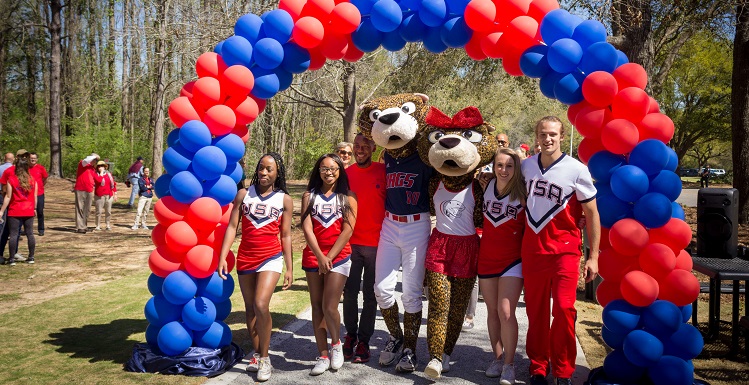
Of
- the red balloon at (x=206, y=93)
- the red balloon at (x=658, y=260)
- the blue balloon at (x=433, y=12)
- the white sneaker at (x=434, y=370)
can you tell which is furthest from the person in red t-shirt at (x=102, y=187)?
the red balloon at (x=658, y=260)

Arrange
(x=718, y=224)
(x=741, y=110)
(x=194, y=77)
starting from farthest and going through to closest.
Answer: (x=194, y=77)
(x=741, y=110)
(x=718, y=224)

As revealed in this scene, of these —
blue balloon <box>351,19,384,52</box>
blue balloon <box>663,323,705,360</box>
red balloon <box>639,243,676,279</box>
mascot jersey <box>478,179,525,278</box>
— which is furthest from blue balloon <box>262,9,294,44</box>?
blue balloon <box>663,323,705,360</box>

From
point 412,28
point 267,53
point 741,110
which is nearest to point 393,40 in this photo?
point 412,28

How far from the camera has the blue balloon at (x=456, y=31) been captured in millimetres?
5141

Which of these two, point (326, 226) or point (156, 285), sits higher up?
point (326, 226)

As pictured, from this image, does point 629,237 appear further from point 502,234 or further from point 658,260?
point 502,234

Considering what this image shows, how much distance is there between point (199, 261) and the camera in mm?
4988

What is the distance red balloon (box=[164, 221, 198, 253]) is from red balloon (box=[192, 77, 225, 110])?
3.61ft

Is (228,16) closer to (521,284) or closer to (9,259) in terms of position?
(9,259)

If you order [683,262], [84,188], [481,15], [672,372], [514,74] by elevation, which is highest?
[481,15]

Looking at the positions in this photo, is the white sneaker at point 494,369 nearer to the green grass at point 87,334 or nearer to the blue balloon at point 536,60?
the green grass at point 87,334

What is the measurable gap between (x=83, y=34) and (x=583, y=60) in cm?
4007

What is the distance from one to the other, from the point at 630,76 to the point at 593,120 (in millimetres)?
444

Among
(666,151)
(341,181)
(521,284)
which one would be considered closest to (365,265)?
(341,181)
